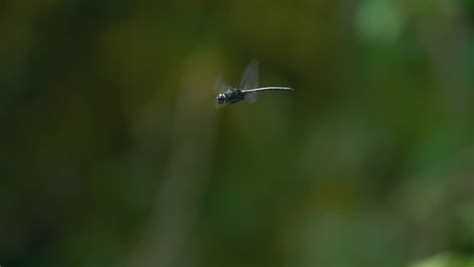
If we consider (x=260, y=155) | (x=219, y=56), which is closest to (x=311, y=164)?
(x=260, y=155)

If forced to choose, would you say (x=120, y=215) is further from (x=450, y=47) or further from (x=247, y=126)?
(x=450, y=47)

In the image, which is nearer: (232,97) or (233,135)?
(232,97)

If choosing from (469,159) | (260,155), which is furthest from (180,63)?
(469,159)

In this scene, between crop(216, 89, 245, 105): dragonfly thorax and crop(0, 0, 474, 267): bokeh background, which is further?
crop(0, 0, 474, 267): bokeh background

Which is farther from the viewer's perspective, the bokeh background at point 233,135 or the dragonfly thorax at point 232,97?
the bokeh background at point 233,135

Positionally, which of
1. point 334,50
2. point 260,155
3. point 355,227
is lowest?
point 355,227

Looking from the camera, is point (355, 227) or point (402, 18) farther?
point (355, 227)

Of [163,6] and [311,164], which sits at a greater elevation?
[163,6]
